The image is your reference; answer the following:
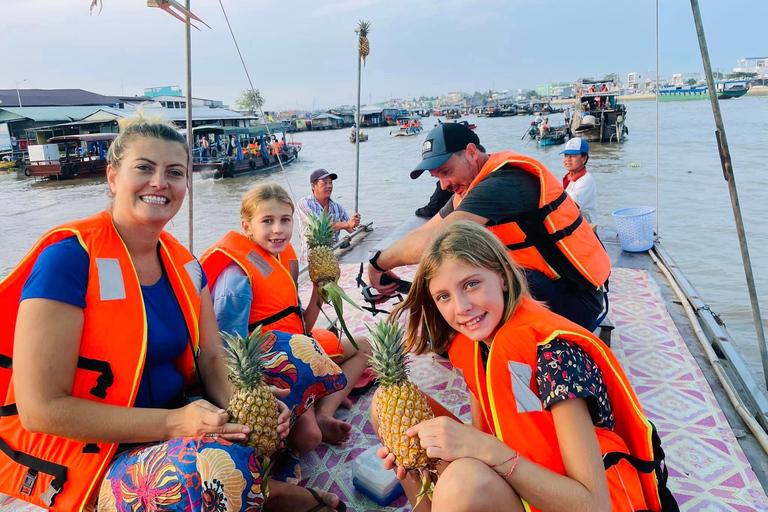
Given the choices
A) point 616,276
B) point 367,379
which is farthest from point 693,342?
point 367,379

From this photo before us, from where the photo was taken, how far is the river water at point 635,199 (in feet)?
25.3

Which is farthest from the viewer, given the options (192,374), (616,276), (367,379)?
(616,276)

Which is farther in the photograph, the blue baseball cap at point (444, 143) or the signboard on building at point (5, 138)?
the signboard on building at point (5, 138)

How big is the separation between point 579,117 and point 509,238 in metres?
33.6

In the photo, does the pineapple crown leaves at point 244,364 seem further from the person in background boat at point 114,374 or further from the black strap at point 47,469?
the black strap at point 47,469

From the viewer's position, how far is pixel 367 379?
11.1 feet

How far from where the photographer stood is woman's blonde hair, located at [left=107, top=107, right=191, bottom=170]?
6.22ft

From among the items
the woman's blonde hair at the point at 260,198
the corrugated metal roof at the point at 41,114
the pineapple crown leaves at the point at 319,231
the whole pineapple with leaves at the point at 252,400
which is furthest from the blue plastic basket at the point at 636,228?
the corrugated metal roof at the point at 41,114

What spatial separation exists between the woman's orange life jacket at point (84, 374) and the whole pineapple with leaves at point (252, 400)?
338 millimetres

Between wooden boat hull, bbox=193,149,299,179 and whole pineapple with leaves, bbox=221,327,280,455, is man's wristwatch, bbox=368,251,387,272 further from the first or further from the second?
wooden boat hull, bbox=193,149,299,179

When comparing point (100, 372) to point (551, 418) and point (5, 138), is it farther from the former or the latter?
point (5, 138)

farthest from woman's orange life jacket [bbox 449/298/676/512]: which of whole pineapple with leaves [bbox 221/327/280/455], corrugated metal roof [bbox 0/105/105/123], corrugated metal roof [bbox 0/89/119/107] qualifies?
corrugated metal roof [bbox 0/89/119/107]

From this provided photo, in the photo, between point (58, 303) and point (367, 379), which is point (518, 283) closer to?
point (58, 303)

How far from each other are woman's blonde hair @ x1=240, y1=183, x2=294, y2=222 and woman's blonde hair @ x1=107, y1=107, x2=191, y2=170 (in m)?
0.86
